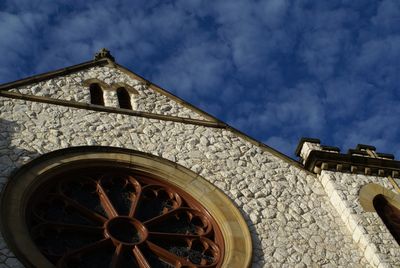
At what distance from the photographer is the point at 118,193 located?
10328mm

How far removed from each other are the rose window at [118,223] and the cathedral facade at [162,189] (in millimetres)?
19

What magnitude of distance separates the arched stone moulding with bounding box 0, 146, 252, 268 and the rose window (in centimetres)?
12

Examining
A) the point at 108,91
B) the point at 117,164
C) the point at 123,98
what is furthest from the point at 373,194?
the point at 108,91

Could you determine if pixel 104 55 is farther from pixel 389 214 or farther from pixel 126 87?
pixel 389 214

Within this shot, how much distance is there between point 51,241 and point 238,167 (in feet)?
12.2

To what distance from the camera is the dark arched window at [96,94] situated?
12334 millimetres

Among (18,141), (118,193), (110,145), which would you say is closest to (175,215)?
(118,193)

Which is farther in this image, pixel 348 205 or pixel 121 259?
pixel 348 205

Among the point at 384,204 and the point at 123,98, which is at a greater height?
the point at 123,98

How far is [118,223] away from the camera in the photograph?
9602 mm

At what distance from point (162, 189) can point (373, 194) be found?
372 centimetres

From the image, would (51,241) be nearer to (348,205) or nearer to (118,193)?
(118,193)

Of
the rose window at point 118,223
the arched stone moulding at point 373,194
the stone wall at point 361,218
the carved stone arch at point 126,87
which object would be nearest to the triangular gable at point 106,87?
the carved stone arch at point 126,87

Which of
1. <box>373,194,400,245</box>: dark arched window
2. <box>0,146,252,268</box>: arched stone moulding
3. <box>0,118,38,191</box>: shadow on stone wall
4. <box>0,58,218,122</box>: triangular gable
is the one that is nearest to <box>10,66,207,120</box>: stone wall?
<box>0,58,218,122</box>: triangular gable
